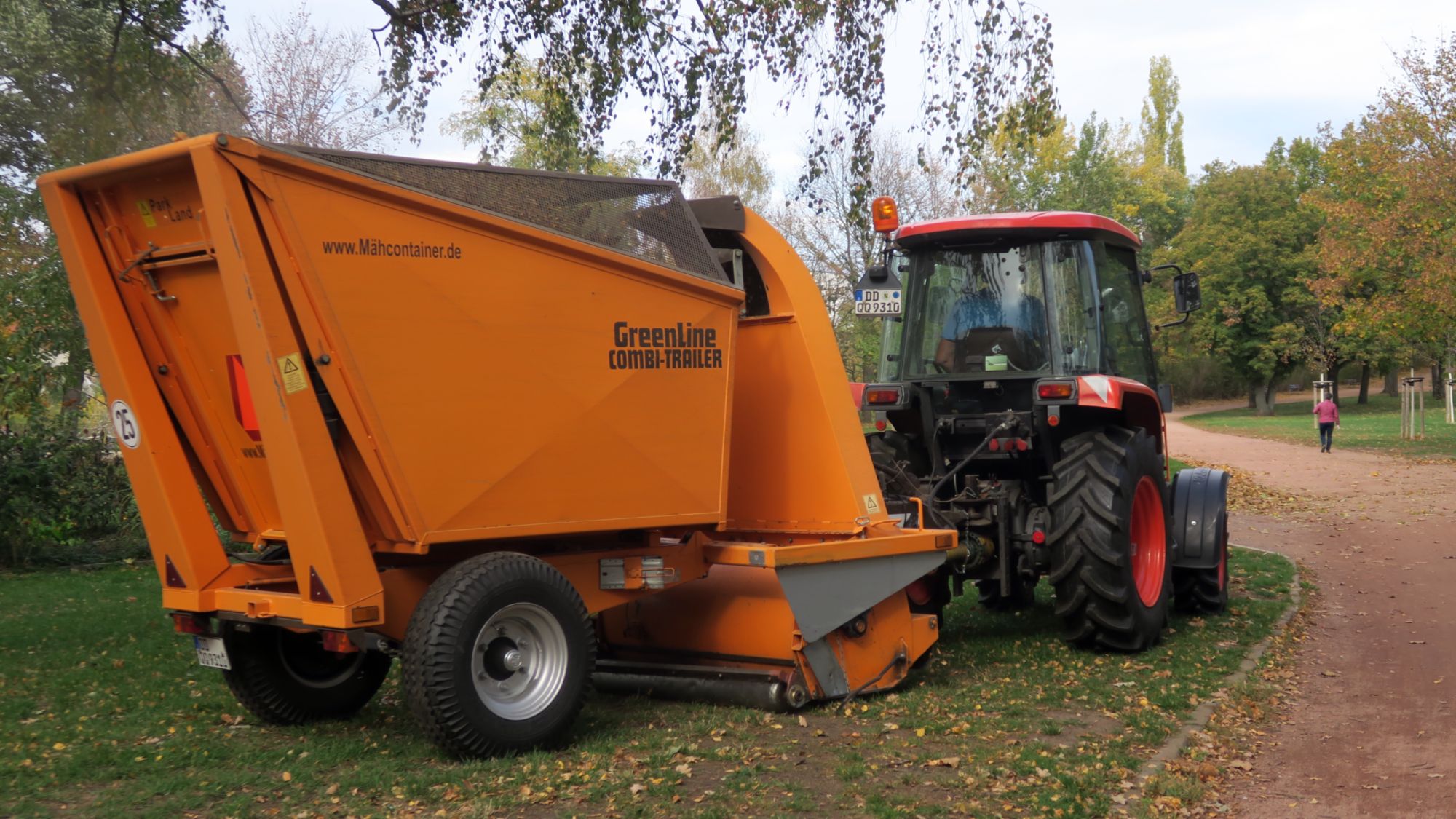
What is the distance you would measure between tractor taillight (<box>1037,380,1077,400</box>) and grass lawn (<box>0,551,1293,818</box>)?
167cm

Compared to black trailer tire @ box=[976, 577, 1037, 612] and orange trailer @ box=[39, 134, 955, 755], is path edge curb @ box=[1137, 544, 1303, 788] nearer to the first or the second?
orange trailer @ box=[39, 134, 955, 755]

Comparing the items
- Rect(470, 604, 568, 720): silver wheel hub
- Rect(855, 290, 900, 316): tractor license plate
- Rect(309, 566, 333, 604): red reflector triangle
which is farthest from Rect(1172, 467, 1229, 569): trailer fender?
Rect(309, 566, 333, 604): red reflector triangle

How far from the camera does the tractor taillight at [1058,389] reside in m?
7.84

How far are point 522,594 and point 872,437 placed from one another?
3.80 meters

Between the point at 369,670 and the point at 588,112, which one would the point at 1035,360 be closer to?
the point at 369,670

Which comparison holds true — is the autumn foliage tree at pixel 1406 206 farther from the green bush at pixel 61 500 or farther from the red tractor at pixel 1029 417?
the green bush at pixel 61 500

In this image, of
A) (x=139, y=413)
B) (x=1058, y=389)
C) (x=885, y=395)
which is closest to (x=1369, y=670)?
(x=1058, y=389)

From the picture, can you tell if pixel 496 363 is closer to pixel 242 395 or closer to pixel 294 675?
pixel 242 395

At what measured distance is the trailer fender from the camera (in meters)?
9.20

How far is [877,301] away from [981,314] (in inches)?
36.6

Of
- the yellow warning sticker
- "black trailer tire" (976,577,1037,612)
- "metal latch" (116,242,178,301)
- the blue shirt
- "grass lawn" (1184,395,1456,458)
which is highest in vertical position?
"metal latch" (116,242,178,301)

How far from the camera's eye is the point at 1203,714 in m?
6.36

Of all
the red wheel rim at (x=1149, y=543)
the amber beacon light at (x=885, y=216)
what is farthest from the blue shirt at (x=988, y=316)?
the red wheel rim at (x=1149, y=543)

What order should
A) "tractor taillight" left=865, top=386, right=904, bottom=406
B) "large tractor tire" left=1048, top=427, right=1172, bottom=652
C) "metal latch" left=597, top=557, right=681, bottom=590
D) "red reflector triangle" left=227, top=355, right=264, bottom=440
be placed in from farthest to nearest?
"tractor taillight" left=865, top=386, right=904, bottom=406
"large tractor tire" left=1048, top=427, right=1172, bottom=652
"metal latch" left=597, top=557, right=681, bottom=590
"red reflector triangle" left=227, top=355, right=264, bottom=440
